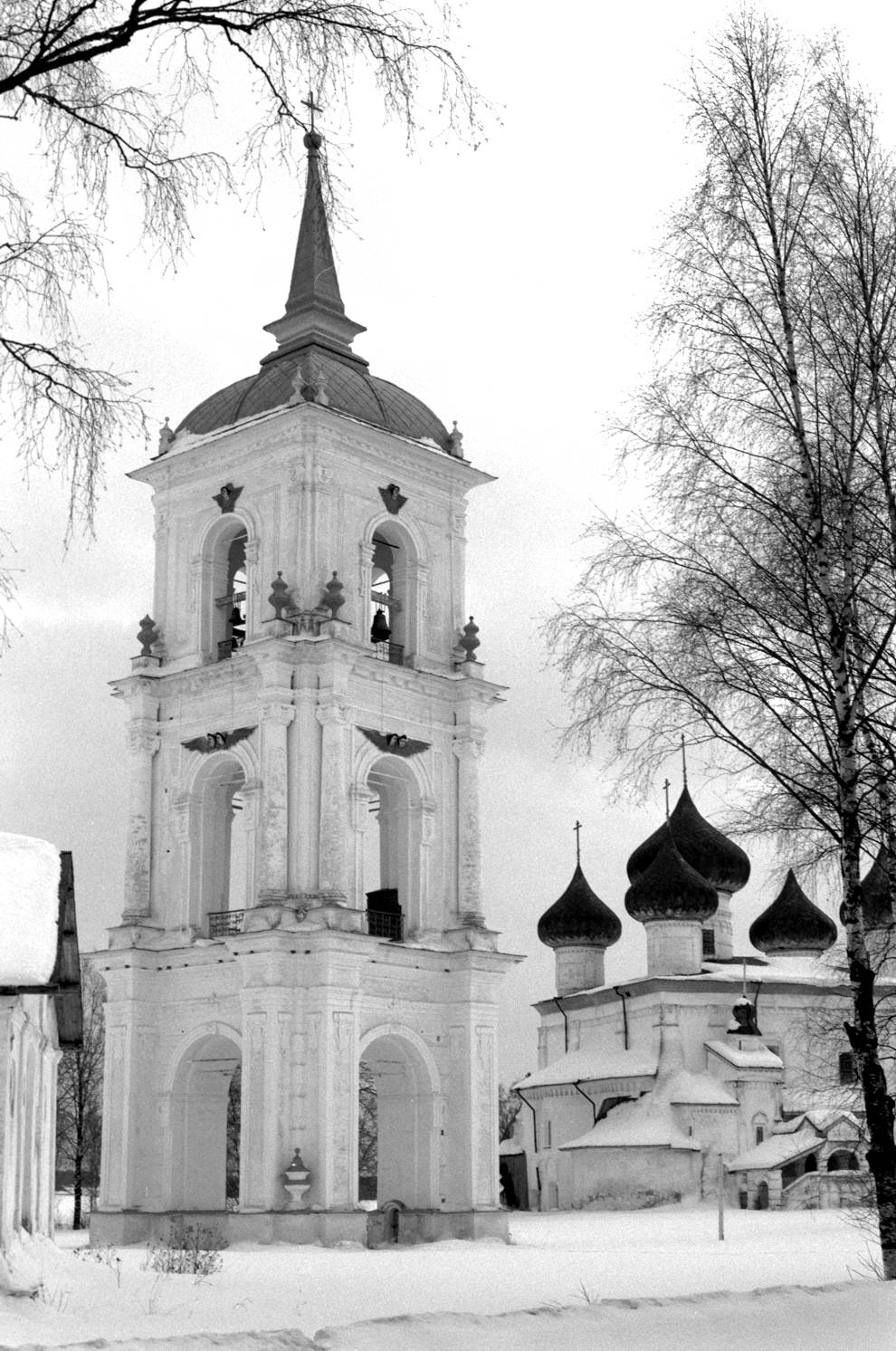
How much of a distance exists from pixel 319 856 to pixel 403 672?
3722 mm

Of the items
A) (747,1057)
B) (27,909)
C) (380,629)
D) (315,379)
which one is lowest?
(747,1057)

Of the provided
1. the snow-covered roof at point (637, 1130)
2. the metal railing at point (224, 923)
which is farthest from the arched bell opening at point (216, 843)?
the snow-covered roof at point (637, 1130)

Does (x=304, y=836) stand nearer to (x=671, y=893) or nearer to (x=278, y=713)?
(x=278, y=713)

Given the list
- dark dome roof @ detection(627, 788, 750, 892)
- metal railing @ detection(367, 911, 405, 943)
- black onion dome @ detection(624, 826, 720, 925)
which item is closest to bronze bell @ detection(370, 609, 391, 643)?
metal railing @ detection(367, 911, 405, 943)

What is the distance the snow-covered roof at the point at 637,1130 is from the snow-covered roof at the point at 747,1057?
202 centimetres

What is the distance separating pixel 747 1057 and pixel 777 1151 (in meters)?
3.20

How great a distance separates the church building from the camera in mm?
41375

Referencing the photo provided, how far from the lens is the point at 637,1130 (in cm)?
4234

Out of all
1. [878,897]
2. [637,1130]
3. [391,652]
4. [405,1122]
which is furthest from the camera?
[637,1130]

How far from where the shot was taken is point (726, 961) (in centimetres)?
4988

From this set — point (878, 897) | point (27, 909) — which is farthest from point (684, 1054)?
point (27, 909)

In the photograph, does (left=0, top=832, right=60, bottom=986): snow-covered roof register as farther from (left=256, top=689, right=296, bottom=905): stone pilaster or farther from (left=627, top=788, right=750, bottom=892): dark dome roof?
(left=627, top=788, right=750, bottom=892): dark dome roof

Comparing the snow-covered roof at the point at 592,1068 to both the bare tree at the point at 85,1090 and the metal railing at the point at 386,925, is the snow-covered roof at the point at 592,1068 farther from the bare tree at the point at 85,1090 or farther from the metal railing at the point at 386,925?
the metal railing at the point at 386,925

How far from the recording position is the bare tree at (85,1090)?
47.2 m
